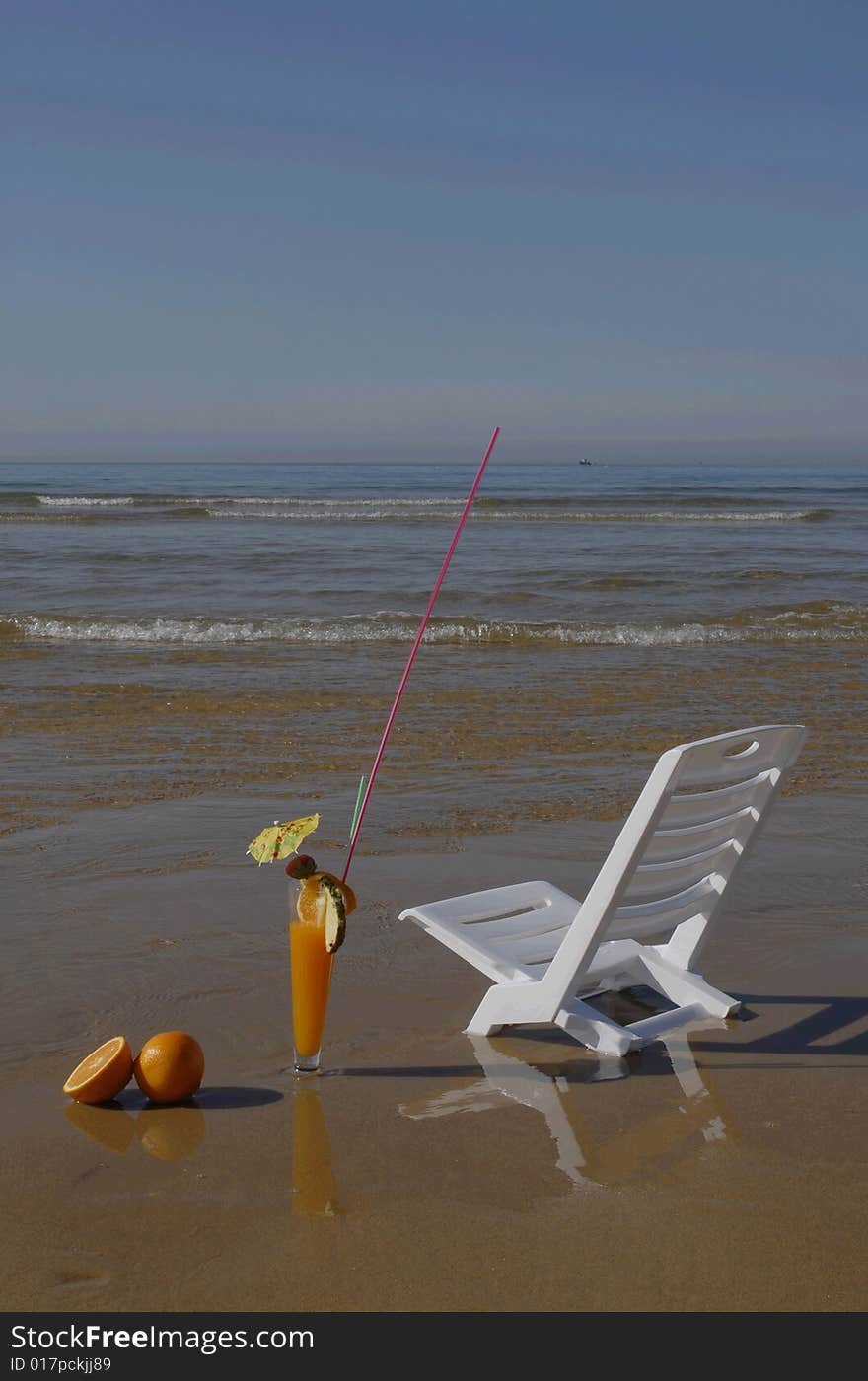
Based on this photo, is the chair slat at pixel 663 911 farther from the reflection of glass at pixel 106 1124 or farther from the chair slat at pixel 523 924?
the reflection of glass at pixel 106 1124

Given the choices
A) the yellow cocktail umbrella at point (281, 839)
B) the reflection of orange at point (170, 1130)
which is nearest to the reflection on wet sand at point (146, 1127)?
the reflection of orange at point (170, 1130)

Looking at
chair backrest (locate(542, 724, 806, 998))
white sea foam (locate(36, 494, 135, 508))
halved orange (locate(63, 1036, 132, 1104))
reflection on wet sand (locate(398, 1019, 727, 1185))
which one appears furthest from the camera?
white sea foam (locate(36, 494, 135, 508))

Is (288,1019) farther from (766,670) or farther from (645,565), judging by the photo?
(645,565)

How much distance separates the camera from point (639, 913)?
4.10 meters

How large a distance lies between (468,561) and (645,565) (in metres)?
2.90

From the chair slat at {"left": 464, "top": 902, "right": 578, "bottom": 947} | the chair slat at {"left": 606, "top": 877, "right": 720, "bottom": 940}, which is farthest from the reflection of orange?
the chair slat at {"left": 606, "top": 877, "right": 720, "bottom": 940}

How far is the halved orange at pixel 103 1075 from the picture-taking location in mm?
3537

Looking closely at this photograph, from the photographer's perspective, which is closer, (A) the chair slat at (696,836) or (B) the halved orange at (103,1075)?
(B) the halved orange at (103,1075)

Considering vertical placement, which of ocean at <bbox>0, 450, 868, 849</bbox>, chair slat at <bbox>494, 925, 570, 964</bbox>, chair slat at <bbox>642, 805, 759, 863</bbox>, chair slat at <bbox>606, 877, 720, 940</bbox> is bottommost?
ocean at <bbox>0, 450, 868, 849</bbox>

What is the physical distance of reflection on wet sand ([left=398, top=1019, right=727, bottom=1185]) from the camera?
3311 millimetres

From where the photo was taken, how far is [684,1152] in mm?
3350

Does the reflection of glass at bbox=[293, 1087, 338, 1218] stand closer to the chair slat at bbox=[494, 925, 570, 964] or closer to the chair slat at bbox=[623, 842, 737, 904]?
the chair slat at bbox=[494, 925, 570, 964]

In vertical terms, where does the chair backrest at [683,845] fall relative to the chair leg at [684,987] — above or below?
above
